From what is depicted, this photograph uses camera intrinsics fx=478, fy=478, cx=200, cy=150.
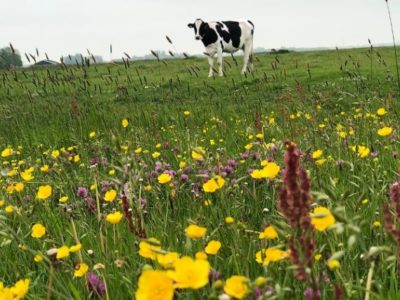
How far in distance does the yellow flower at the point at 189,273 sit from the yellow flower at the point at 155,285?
0.07ft

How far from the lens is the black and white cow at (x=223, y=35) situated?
23.1m

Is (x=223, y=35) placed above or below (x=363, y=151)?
above

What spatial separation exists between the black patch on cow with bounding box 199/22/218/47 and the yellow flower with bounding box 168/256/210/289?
2270 cm

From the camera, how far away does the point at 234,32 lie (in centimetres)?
2384

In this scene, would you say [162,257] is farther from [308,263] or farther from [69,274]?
[69,274]

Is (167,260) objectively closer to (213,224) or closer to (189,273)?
(189,273)

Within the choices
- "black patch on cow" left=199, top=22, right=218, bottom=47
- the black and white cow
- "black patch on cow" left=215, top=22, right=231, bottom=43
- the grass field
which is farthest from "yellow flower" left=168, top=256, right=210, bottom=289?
"black patch on cow" left=215, top=22, right=231, bottom=43

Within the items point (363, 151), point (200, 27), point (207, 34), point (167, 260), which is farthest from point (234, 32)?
point (167, 260)

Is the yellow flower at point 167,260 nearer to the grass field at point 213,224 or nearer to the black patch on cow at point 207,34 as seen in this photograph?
the grass field at point 213,224

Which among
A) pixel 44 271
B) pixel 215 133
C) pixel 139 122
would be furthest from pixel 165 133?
pixel 44 271

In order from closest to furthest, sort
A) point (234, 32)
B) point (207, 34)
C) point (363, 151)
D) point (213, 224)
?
point (213, 224), point (363, 151), point (207, 34), point (234, 32)

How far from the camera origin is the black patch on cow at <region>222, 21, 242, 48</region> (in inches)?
934

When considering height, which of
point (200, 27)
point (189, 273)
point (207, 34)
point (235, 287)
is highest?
point (200, 27)

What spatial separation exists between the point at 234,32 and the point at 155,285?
23674 millimetres
